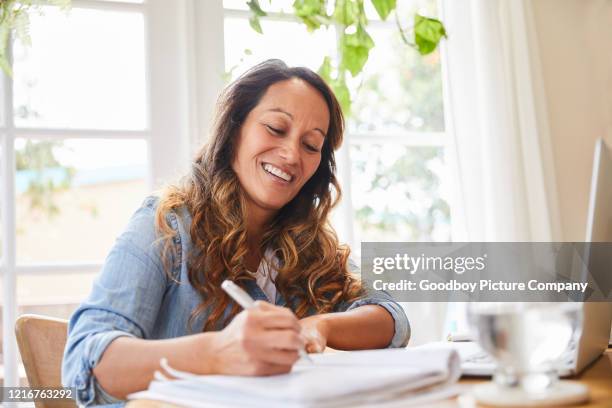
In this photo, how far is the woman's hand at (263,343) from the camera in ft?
2.83

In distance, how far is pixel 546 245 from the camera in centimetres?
252

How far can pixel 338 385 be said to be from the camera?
72 centimetres

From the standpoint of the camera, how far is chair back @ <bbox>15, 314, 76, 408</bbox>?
1567 mm

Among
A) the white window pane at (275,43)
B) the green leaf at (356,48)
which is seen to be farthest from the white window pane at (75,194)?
the green leaf at (356,48)

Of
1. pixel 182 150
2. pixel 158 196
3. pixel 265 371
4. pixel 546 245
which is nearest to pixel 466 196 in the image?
pixel 546 245

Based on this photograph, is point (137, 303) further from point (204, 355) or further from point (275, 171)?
point (275, 171)

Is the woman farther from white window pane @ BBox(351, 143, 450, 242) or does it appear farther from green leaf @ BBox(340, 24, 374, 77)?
white window pane @ BBox(351, 143, 450, 242)

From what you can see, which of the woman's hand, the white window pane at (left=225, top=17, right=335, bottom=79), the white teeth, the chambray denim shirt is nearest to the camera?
the woman's hand

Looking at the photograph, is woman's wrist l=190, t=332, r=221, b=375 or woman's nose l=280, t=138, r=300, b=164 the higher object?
woman's nose l=280, t=138, r=300, b=164

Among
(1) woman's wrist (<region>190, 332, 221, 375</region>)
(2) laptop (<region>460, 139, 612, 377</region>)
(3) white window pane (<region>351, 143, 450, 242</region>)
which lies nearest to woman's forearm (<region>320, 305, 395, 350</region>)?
(2) laptop (<region>460, 139, 612, 377</region>)

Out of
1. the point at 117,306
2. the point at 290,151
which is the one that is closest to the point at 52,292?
the point at 290,151

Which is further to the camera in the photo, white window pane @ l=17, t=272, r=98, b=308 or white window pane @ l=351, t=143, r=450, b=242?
white window pane @ l=351, t=143, r=450, b=242

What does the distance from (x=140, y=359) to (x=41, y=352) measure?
2.21ft

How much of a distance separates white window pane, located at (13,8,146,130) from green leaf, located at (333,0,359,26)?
1.06 metres
